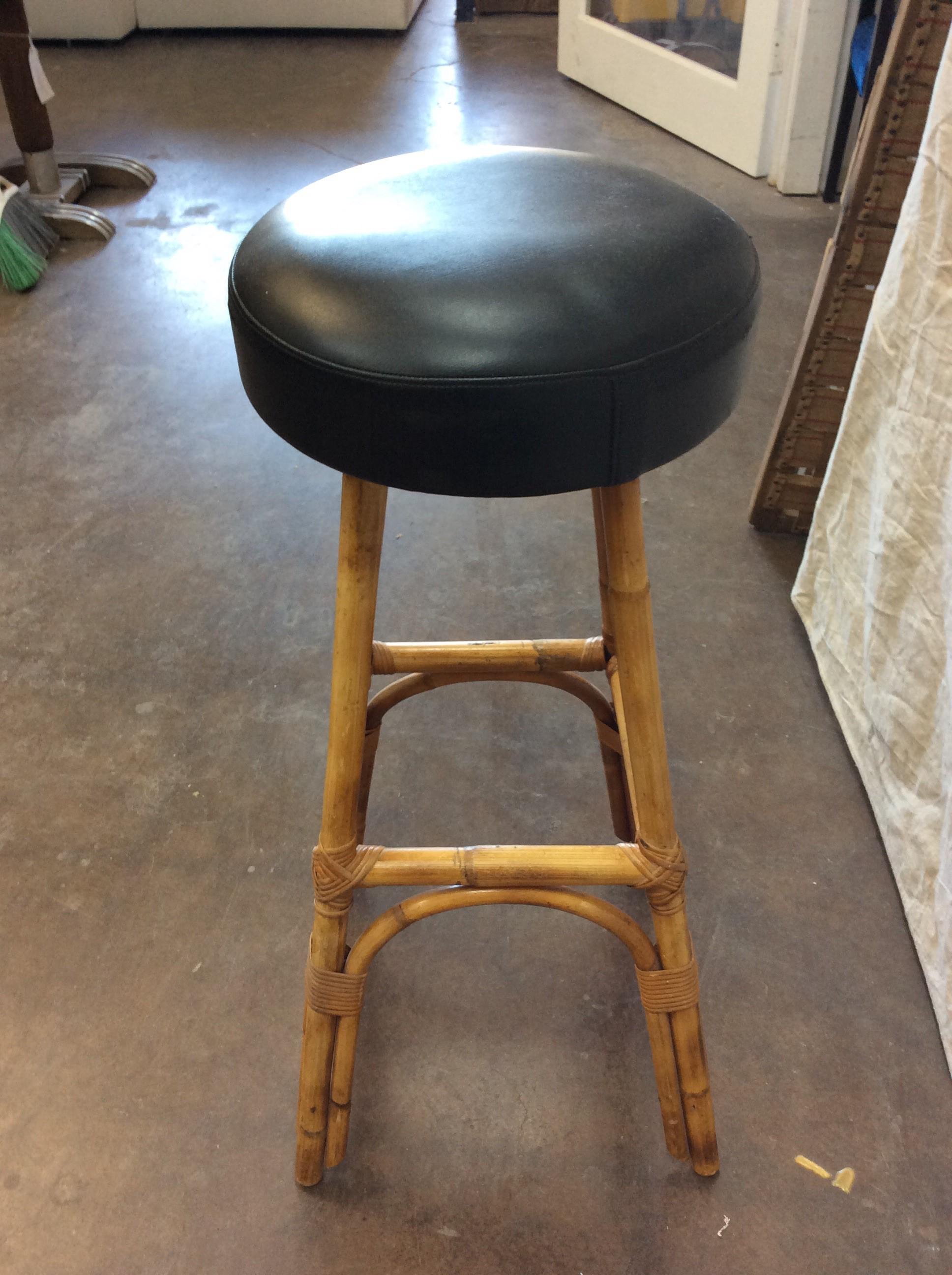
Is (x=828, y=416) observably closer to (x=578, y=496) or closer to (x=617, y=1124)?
(x=578, y=496)

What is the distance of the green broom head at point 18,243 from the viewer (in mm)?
2443

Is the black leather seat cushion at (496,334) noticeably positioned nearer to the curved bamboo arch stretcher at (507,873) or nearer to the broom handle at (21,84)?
the curved bamboo arch stretcher at (507,873)

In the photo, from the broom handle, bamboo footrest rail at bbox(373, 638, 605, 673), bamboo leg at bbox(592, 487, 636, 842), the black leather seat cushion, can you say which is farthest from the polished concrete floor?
the broom handle

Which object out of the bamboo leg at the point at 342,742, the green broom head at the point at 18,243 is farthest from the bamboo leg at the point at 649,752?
the green broom head at the point at 18,243

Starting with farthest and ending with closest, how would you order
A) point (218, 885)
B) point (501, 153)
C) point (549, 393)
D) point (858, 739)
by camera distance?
point (858, 739), point (218, 885), point (501, 153), point (549, 393)

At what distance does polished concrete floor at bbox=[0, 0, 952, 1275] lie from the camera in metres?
0.96

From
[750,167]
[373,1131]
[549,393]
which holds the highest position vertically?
[549,393]

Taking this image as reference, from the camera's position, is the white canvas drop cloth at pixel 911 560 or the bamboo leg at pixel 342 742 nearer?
the bamboo leg at pixel 342 742

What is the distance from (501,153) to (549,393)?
1.01 ft

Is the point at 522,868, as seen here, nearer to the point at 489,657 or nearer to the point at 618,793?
the point at 489,657

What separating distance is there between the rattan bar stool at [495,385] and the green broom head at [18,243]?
6.41 feet

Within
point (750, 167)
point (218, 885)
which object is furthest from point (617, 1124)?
point (750, 167)

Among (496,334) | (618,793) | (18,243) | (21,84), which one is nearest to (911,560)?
(618,793)

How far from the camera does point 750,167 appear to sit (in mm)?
2928
